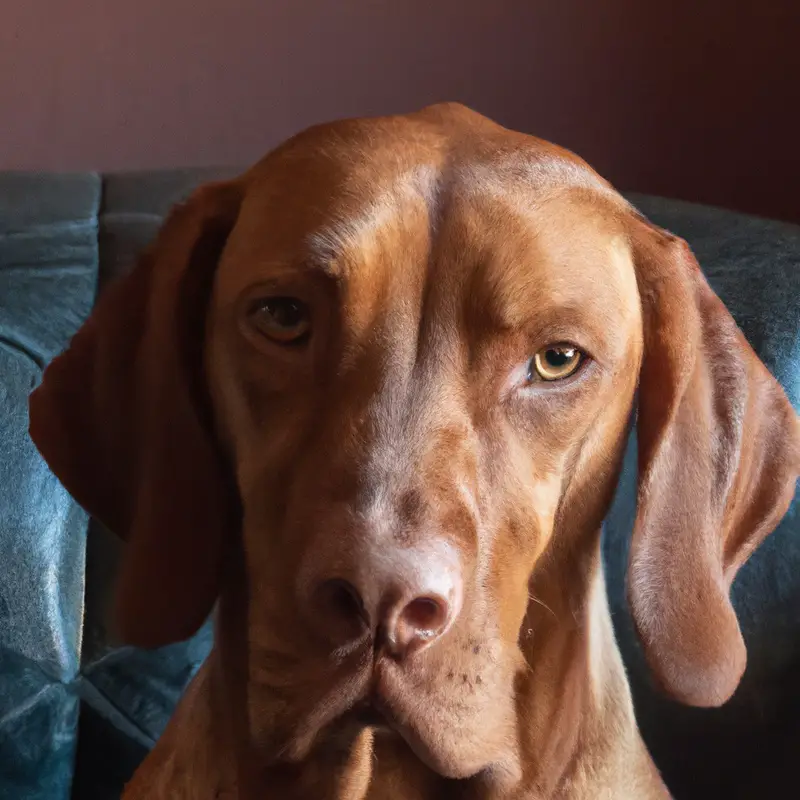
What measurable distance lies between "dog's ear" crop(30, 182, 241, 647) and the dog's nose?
1.02 feet

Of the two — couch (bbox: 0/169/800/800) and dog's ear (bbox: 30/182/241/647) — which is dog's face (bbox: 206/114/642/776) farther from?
couch (bbox: 0/169/800/800)

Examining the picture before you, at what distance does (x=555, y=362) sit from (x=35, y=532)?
923mm

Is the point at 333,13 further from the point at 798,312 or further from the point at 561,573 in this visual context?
the point at 561,573

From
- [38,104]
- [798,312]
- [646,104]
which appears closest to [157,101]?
[38,104]

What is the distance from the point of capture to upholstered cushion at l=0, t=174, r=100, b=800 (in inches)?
57.9

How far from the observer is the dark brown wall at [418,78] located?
6.50 feet

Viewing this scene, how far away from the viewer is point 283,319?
918 mm

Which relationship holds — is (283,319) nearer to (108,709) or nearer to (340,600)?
(340,600)

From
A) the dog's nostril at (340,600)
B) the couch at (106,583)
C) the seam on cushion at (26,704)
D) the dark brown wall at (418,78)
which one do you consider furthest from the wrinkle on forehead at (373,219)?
the dark brown wall at (418,78)

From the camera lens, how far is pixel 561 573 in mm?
1006

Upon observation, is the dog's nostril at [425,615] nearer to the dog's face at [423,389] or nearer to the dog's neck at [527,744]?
the dog's face at [423,389]

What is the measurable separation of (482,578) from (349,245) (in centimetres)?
31

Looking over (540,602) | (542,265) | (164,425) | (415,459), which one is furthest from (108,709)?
(542,265)

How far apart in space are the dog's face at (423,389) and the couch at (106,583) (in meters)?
0.64
